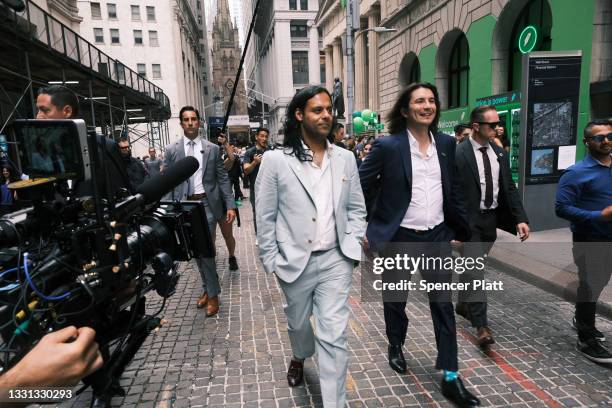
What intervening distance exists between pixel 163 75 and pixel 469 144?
54.2m

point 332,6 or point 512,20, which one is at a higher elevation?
point 332,6

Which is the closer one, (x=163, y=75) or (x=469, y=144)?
(x=469, y=144)

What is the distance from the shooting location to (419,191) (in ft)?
9.98

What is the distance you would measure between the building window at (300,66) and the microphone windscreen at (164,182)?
7107 cm

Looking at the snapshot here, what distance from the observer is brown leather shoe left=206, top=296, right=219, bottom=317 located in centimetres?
450

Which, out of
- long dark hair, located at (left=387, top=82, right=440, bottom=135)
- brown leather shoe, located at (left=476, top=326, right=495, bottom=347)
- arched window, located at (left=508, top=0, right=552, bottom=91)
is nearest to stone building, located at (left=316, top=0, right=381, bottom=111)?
arched window, located at (left=508, top=0, right=552, bottom=91)

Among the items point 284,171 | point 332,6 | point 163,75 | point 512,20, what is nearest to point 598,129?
point 284,171

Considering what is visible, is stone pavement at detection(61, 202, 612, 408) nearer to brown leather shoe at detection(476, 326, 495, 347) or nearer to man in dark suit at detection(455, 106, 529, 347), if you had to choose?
brown leather shoe at detection(476, 326, 495, 347)

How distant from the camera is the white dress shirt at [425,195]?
9.96ft

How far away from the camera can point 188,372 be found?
335cm

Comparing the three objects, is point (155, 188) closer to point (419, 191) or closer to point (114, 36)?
point (419, 191)

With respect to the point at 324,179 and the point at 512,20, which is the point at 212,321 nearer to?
the point at 324,179

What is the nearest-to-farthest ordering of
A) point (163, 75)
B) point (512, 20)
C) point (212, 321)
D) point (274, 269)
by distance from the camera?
point (274, 269), point (212, 321), point (512, 20), point (163, 75)

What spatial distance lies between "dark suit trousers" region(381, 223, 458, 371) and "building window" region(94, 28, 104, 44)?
5860 cm
